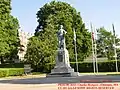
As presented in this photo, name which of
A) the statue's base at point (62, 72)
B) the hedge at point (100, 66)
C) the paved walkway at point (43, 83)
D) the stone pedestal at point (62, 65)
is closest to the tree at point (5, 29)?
the hedge at point (100, 66)

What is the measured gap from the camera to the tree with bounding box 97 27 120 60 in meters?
75.4

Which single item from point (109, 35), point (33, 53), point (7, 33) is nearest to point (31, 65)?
point (33, 53)

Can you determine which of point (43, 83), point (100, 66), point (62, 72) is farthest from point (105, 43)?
point (43, 83)

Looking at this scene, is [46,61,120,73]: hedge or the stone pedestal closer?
the stone pedestal

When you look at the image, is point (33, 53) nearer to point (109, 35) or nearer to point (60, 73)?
point (60, 73)

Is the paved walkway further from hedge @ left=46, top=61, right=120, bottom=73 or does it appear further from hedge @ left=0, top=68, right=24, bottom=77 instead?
hedge @ left=46, top=61, right=120, bottom=73

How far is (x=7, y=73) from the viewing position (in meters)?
42.0

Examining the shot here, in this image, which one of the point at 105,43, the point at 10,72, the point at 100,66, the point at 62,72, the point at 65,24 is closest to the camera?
the point at 62,72

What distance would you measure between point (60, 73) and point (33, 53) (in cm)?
1584

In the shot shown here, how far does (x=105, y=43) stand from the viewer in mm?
75438

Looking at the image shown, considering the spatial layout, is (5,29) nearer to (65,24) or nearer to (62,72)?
(65,24)

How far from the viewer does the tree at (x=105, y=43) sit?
75.4m

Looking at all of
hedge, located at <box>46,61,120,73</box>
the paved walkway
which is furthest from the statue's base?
hedge, located at <box>46,61,120,73</box>

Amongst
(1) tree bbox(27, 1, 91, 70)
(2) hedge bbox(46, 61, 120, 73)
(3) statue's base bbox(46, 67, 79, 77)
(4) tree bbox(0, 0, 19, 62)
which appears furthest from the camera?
(1) tree bbox(27, 1, 91, 70)
